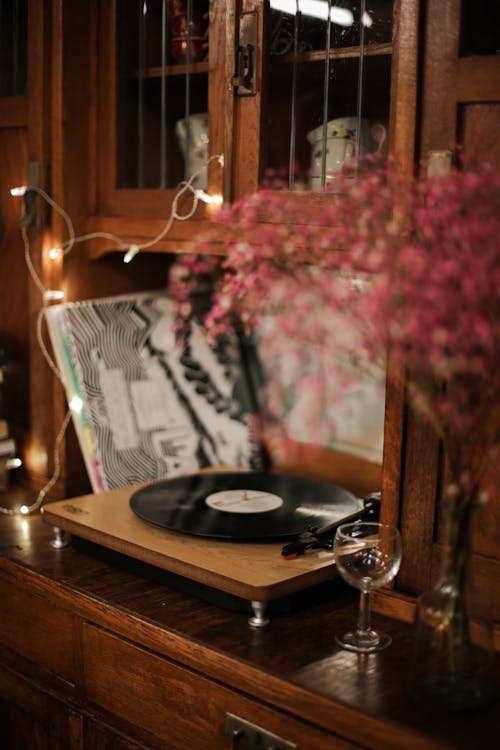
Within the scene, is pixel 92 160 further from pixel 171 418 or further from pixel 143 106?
pixel 171 418

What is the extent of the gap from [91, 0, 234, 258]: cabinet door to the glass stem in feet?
2.47

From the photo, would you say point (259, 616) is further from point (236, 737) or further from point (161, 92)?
point (161, 92)

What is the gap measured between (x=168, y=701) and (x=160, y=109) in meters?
1.09

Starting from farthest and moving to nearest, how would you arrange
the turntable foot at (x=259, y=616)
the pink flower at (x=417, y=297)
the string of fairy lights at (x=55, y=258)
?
the string of fairy lights at (x=55, y=258)
the turntable foot at (x=259, y=616)
the pink flower at (x=417, y=297)

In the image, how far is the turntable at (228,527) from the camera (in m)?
1.41

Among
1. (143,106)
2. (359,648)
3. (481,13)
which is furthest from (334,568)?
(143,106)

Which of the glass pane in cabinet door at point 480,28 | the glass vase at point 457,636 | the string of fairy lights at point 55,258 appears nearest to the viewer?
the glass vase at point 457,636

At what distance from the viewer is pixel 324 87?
1.51m

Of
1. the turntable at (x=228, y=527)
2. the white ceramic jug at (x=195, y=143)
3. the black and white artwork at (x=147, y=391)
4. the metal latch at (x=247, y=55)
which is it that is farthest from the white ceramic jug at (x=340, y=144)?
the black and white artwork at (x=147, y=391)

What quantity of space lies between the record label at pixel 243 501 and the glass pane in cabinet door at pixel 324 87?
56 centimetres

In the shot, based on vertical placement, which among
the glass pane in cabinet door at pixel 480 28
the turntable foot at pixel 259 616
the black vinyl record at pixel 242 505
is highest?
the glass pane in cabinet door at pixel 480 28

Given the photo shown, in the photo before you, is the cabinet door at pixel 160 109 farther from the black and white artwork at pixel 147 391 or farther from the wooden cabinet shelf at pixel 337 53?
the black and white artwork at pixel 147 391

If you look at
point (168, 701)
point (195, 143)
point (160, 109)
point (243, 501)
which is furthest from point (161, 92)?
point (168, 701)

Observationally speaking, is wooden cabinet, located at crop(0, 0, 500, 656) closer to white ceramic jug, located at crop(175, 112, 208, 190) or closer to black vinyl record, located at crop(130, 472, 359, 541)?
white ceramic jug, located at crop(175, 112, 208, 190)
